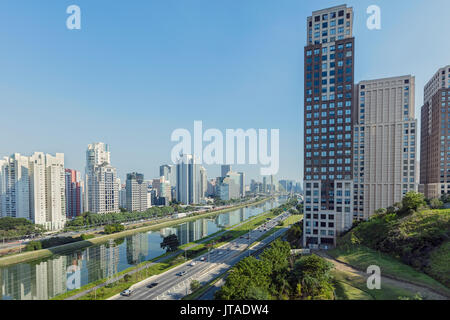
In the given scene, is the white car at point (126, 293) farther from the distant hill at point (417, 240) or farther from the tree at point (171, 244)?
the distant hill at point (417, 240)

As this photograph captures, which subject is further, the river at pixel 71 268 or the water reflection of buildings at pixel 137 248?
the water reflection of buildings at pixel 137 248

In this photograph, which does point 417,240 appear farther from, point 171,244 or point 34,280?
point 34,280

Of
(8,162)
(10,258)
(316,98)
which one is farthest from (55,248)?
(316,98)

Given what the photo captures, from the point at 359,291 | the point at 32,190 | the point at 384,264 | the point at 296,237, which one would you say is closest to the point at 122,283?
the point at 359,291

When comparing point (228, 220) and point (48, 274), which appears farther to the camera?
point (228, 220)

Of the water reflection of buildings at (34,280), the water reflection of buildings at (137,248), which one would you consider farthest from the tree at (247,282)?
the water reflection of buildings at (137,248)
